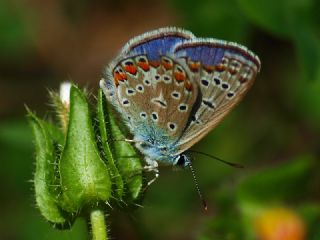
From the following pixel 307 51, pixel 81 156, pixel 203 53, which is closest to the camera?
pixel 81 156

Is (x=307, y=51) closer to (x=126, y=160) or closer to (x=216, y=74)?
(x=216, y=74)

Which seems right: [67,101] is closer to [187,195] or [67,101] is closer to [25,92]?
[187,195]

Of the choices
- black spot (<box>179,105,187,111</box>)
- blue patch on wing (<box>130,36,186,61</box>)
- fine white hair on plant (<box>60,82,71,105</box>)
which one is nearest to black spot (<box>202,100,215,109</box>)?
black spot (<box>179,105,187,111</box>)

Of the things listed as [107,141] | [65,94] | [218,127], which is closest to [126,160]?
[107,141]

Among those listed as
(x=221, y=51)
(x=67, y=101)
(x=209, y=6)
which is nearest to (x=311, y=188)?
(x=209, y=6)

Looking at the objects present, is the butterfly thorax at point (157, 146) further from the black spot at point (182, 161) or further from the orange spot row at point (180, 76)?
the orange spot row at point (180, 76)

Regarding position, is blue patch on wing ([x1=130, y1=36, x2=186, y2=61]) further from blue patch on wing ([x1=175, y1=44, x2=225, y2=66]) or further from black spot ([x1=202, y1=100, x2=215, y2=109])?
black spot ([x1=202, y1=100, x2=215, y2=109])
